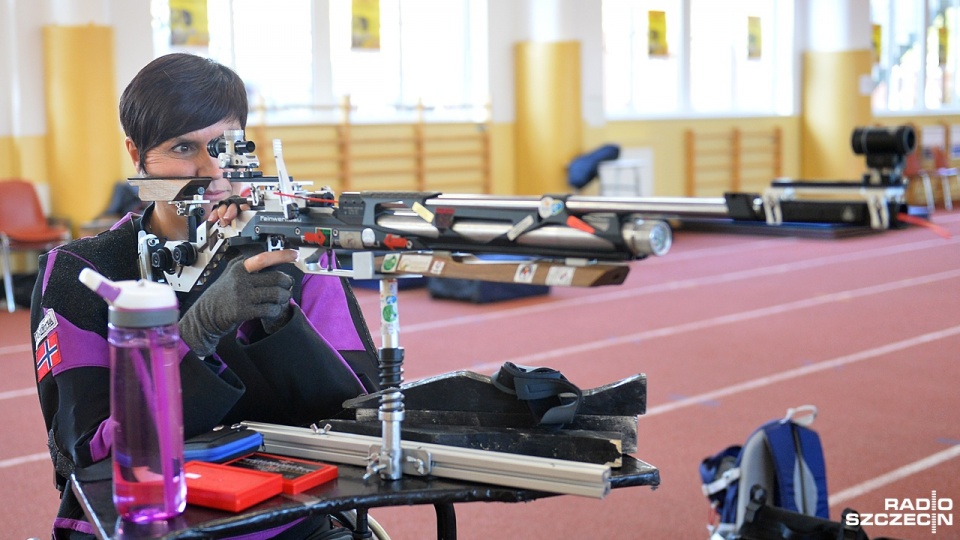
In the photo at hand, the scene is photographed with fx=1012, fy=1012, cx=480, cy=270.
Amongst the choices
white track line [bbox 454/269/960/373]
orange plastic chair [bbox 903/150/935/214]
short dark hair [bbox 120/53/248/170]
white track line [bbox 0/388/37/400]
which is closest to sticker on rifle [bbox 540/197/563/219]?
short dark hair [bbox 120/53/248/170]

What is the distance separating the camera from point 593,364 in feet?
17.6

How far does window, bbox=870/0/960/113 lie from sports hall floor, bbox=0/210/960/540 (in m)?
6.18

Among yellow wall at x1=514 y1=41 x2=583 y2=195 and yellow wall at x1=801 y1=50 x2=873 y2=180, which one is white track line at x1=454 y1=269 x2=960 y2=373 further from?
yellow wall at x1=801 y1=50 x2=873 y2=180

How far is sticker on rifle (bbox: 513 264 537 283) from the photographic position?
1226 millimetres

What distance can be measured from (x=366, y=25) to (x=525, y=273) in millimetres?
8766

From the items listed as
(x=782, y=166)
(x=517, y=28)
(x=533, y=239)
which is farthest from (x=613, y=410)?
(x=782, y=166)

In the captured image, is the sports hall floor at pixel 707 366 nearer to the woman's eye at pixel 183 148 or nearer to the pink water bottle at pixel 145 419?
the woman's eye at pixel 183 148

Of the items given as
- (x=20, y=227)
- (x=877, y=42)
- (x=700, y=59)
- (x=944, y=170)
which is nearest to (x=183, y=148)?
(x=20, y=227)

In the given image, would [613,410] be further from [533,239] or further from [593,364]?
[593,364]

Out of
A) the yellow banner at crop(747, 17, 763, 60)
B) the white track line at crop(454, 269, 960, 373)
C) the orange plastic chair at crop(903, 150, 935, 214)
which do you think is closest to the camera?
the white track line at crop(454, 269, 960, 373)

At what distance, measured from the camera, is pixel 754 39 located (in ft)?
42.9

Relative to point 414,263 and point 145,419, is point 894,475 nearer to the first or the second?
point 414,263

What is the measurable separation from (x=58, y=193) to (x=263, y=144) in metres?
1.72

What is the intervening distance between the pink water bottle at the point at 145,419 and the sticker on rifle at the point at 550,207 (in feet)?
1.53
